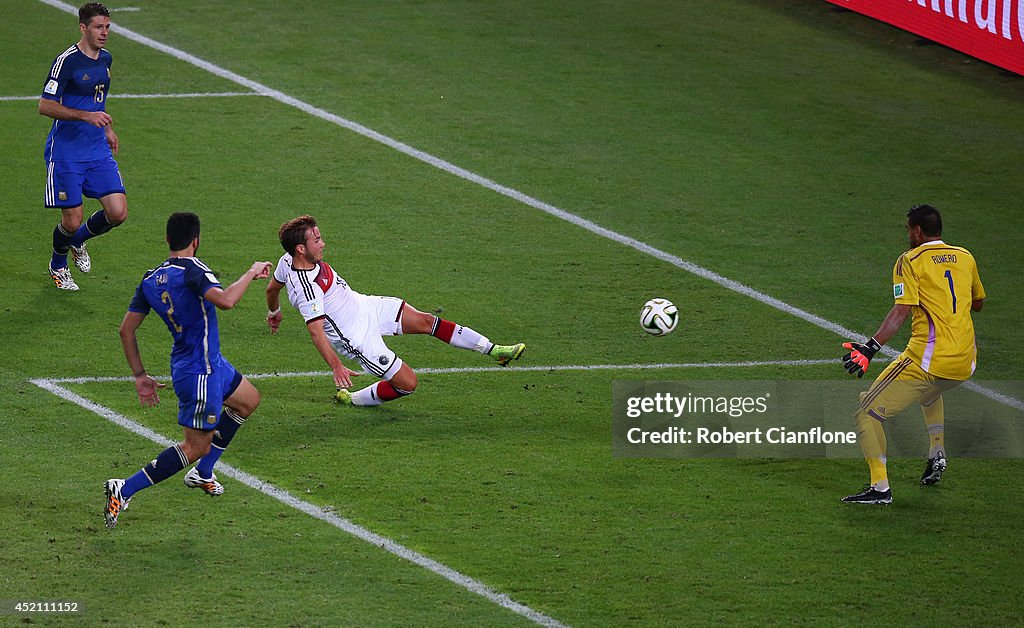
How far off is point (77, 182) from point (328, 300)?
334 centimetres

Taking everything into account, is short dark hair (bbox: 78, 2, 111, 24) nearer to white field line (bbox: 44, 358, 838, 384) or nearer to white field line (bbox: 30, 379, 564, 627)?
white field line (bbox: 30, 379, 564, 627)

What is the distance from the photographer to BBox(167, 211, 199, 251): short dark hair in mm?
8305

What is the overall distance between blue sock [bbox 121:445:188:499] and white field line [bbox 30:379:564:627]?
845 mm

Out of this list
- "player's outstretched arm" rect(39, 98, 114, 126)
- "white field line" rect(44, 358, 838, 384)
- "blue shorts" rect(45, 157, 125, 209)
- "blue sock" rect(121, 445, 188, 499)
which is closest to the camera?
"blue sock" rect(121, 445, 188, 499)

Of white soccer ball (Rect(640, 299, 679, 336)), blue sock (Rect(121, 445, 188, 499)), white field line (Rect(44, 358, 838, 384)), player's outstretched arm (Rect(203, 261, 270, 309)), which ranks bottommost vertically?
white field line (Rect(44, 358, 838, 384))

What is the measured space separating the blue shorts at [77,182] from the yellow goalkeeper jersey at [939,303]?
22.6ft

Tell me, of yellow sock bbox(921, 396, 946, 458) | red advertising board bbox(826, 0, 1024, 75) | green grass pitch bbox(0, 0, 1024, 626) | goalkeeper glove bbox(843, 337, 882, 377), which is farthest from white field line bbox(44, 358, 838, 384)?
red advertising board bbox(826, 0, 1024, 75)

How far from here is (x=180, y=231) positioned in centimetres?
830

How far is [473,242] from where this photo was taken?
14.5 meters

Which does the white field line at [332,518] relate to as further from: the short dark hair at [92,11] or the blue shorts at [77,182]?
the short dark hair at [92,11]

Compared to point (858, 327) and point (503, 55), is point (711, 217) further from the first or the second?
point (503, 55)

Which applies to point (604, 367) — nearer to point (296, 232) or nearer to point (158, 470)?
point (296, 232)

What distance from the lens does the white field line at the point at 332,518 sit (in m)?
8.02

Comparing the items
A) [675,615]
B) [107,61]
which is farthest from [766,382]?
[107,61]
